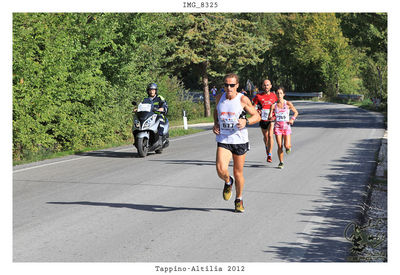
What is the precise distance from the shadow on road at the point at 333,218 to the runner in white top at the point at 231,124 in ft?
4.33

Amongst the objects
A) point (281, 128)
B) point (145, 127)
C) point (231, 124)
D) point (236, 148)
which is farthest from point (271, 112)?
point (231, 124)

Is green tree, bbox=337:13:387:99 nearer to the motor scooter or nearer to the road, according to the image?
the road

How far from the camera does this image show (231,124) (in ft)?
28.0

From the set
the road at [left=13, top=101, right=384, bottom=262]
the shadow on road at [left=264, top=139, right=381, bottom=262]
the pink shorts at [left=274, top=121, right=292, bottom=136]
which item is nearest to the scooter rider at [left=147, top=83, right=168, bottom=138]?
the road at [left=13, top=101, right=384, bottom=262]

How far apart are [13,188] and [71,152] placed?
577 cm

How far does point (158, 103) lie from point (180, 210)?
7341mm

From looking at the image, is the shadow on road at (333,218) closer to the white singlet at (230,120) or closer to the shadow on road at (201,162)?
the white singlet at (230,120)

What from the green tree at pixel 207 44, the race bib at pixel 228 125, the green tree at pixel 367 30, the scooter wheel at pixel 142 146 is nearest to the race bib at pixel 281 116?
the scooter wheel at pixel 142 146

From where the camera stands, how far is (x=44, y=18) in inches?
647

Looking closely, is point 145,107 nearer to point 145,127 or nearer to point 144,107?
point 144,107

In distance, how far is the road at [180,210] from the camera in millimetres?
6832

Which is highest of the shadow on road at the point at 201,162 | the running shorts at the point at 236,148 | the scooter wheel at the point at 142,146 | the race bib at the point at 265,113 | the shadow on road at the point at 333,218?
the race bib at the point at 265,113

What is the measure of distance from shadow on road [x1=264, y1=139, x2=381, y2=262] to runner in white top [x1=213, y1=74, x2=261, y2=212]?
51.9 inches

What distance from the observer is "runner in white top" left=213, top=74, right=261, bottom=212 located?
8445 mm
